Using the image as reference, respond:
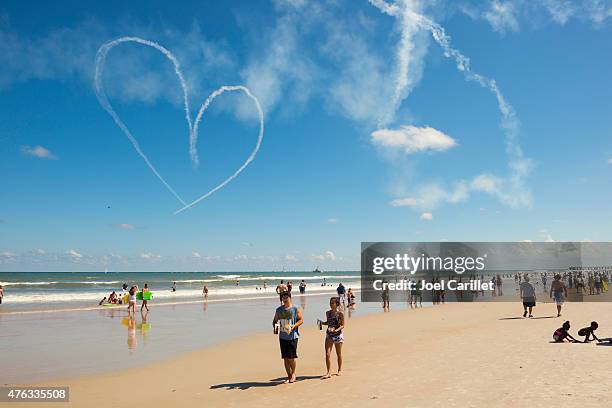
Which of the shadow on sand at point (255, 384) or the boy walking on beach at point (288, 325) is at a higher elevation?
the boy walking on beach at point (288, 325)

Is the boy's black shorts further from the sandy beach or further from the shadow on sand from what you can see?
the shadow on sand

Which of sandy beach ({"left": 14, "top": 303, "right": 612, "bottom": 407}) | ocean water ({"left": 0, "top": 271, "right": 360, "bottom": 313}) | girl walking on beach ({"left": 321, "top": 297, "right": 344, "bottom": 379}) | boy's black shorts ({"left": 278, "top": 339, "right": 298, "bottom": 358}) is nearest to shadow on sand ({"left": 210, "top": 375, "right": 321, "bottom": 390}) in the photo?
sandy beach ({"left": 14, "top": 303, "right": 612, "bottom": 407})

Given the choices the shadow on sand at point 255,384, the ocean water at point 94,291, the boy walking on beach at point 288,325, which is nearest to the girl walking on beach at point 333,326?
the shadow on sand at point 255,384

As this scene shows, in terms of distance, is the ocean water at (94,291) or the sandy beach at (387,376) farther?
the ocean water at (94,291)

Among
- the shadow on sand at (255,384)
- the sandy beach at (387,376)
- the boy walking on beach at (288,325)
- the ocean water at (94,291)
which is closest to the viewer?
the sandy beach at (387,376)

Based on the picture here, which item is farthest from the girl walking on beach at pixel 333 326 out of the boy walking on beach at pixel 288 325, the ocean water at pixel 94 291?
the ocean water at pixel 94 291

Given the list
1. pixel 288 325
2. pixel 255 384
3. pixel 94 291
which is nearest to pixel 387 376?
pixel 288 325

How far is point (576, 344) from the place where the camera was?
14320mm

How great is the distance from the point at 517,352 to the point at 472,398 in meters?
5.56

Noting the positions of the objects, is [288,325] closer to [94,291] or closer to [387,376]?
[387,376]

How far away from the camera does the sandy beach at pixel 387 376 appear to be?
8.62 m

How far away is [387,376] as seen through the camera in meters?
10.5

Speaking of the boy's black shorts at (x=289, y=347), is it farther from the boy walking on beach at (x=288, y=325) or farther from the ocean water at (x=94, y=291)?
the ocean water at (x=94, y=291)

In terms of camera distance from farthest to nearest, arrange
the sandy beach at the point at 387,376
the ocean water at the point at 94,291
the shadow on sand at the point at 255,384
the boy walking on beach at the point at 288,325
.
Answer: the ocean water at the point at 94,291 → the shadow on sand at the point at 255,384 → the boy walking on beach at the point at 288,325 → the sandy beach at the point at 387,376
